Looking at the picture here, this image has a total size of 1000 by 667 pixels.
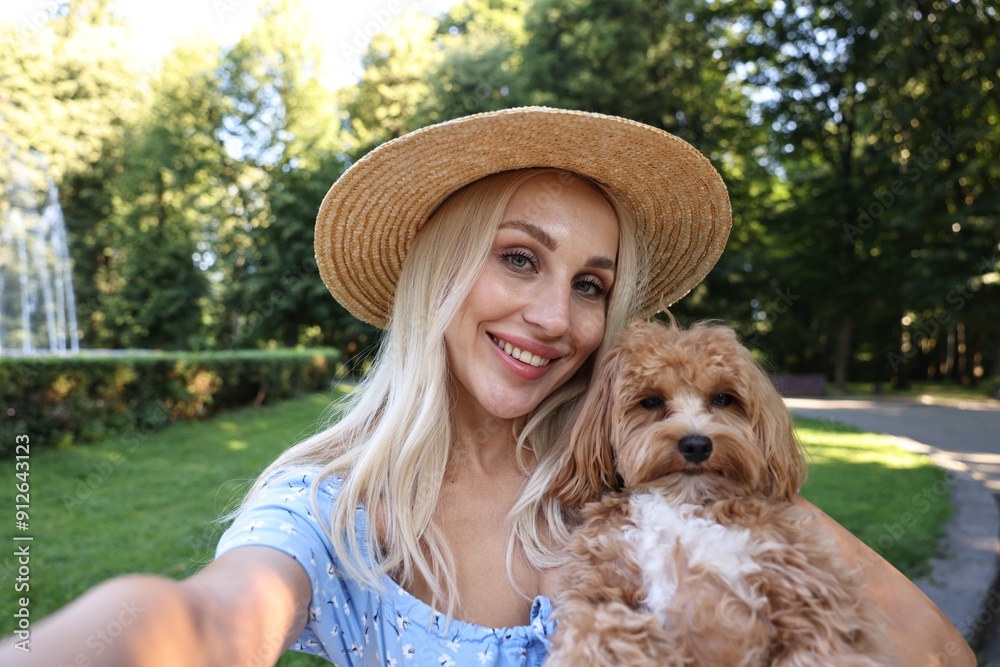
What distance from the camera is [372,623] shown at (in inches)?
71.6

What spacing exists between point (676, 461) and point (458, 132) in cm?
115

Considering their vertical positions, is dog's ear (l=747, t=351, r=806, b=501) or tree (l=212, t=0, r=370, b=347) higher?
tree (l=212, t=0, r=370, b=347)

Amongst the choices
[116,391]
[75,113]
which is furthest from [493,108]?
[75,113]

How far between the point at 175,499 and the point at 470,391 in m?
6.80

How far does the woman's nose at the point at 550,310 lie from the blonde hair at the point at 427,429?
0.20 m

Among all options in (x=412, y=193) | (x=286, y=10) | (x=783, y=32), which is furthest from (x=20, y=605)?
(x=286, y=10)

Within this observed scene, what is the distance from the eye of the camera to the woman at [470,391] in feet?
5.77

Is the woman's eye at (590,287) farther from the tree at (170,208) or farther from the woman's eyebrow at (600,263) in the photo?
the tree at (170,208)

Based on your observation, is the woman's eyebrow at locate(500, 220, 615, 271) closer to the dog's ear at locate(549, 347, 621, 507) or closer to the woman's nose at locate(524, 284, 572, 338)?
the woman's nose at locate(524, 284, 572, 338)

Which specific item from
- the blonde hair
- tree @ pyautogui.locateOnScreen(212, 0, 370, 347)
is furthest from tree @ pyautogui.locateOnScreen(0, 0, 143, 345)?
the blonde hair

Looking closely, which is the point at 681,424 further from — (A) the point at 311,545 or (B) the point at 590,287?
(A) the point at 311,545

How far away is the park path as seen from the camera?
4.62 meters

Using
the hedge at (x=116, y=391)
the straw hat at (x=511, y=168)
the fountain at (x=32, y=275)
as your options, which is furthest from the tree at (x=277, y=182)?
the straw hat at (x=511, y=168)

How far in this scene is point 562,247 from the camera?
2084mm
